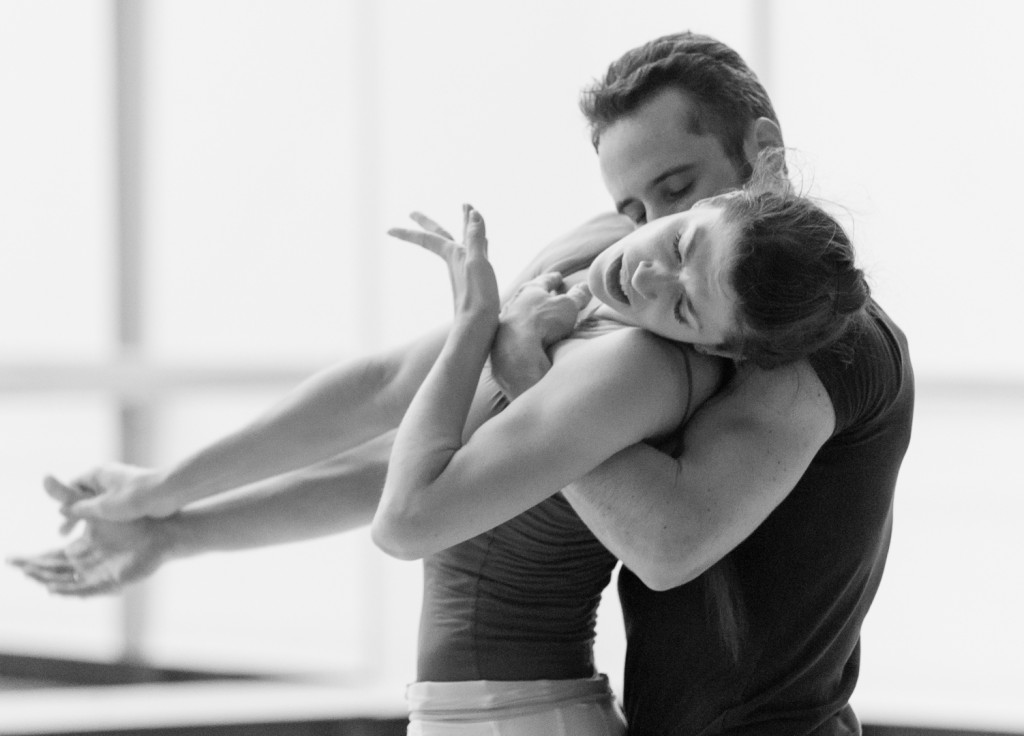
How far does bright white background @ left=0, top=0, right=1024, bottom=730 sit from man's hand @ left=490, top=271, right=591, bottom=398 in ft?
6.92

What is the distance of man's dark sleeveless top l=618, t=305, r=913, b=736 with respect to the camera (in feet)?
4.38

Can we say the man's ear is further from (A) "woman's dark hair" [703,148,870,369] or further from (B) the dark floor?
(B) the dark floor

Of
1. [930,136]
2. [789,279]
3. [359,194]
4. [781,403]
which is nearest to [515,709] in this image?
[781,403]

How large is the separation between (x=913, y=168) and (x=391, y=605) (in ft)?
6.46

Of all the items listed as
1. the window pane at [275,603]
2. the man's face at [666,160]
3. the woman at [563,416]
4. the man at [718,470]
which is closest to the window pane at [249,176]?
the window pane at [275,603]

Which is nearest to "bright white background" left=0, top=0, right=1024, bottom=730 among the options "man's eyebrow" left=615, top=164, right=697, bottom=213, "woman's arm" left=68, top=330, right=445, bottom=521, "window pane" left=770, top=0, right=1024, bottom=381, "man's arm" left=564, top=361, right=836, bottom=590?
"window pane" left=770, top=0, right=1024, bottom=381

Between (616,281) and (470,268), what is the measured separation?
0.16 metres

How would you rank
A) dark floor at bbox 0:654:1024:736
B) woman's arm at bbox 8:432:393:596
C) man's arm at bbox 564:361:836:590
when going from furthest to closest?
dark floor at bbox 0:654:1024:736 → woman's arm at bbox 8:432:393:596 → man's arm at bbox 564:361:836:590

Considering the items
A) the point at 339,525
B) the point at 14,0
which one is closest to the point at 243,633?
the point at 14,0

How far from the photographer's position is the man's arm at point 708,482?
119 cm

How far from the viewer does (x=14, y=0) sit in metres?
4.02

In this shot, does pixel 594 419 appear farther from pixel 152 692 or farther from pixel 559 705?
pixel 152 692

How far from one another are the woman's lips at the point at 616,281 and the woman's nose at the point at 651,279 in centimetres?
4

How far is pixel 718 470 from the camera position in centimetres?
120
